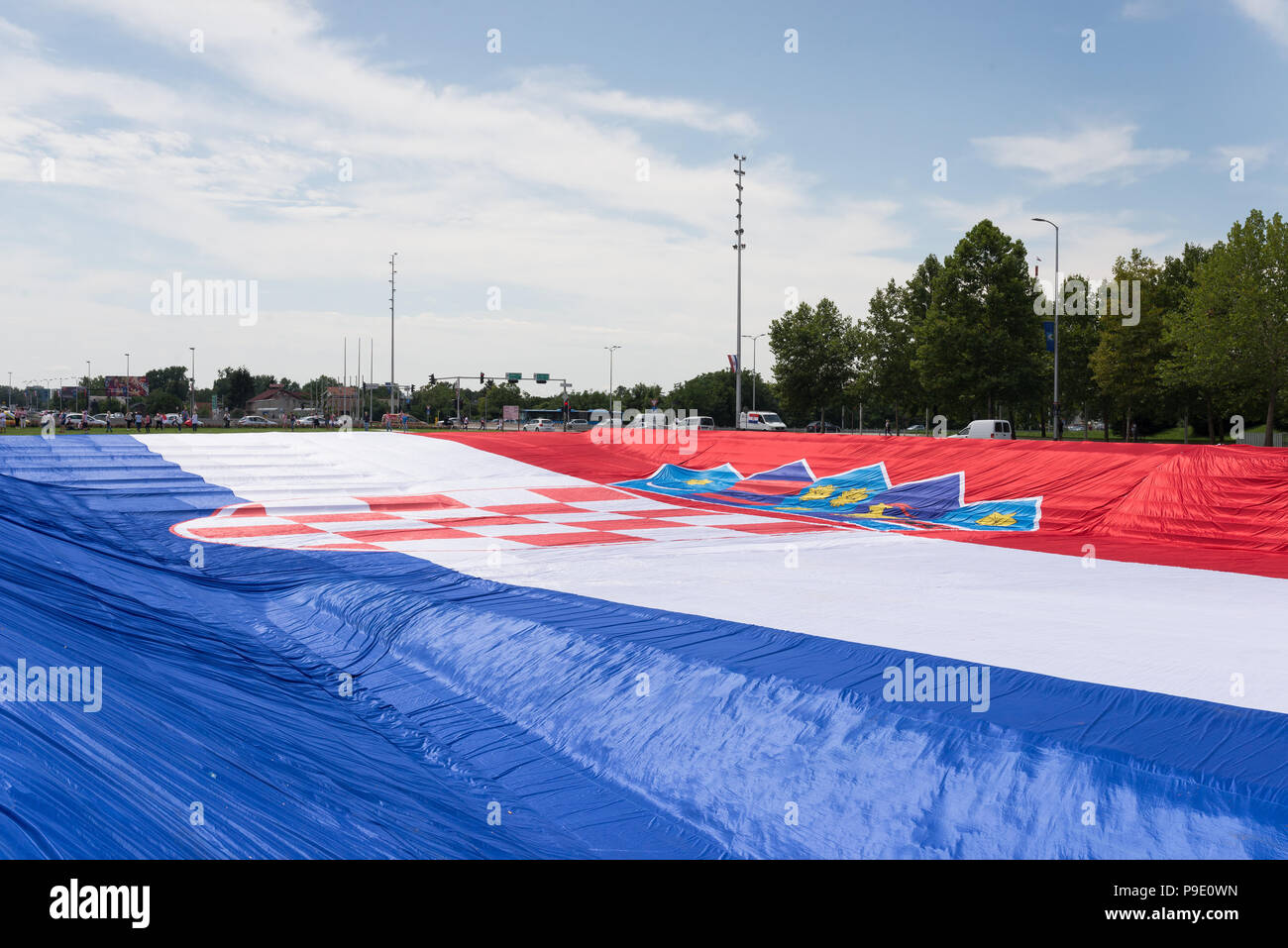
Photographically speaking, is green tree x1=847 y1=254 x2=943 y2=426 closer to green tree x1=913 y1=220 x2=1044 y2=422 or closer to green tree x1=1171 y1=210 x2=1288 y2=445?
green tree x1=913 y1=220 x2=1044 y2=422

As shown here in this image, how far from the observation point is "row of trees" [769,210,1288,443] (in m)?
35.2

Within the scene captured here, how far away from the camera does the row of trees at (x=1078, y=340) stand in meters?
35.2

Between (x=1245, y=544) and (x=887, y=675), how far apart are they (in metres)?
8.80

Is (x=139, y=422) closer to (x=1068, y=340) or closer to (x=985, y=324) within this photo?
(x=985, y=324)

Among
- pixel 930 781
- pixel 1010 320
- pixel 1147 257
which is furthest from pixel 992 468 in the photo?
pixel 1147 257

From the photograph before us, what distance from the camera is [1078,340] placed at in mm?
48094

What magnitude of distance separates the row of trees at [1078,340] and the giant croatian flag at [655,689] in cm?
2830

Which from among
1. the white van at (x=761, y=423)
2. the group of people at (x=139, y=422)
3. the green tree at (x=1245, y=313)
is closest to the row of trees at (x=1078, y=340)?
the green tree at (x=1245, y=313)

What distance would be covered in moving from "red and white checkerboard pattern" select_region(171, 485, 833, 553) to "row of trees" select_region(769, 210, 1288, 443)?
98.5 ft

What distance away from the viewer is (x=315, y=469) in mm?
18188

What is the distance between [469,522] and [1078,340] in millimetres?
43759

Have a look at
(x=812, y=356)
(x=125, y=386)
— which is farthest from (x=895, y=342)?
(x=125, y=386)

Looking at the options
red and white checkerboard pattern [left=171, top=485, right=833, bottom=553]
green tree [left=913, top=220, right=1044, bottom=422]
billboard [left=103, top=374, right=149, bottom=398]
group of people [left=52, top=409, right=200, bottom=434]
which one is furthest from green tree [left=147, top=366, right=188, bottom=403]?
red and white checkerboard pattern [left=171, top=485, right=833, bottom=553]

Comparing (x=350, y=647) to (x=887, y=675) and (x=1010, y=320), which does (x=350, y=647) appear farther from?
(x=1010, y=320)
